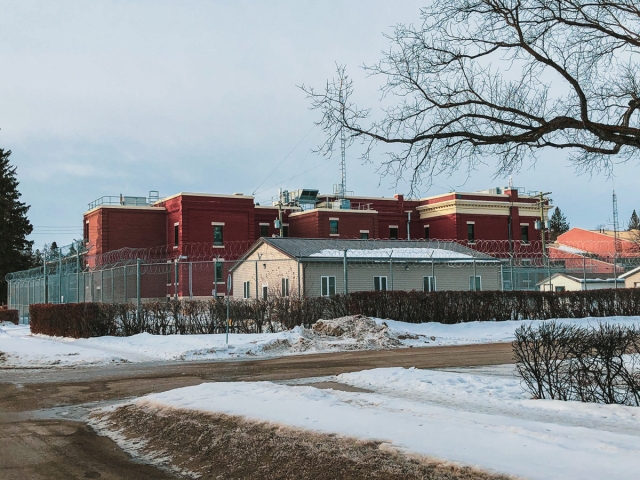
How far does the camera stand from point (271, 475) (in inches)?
248

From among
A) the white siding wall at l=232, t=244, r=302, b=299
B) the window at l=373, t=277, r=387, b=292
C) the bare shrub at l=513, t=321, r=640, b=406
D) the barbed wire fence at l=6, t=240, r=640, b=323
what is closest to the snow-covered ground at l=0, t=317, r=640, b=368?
the barbed wire fence at l=6, t=240, r=640, b=323

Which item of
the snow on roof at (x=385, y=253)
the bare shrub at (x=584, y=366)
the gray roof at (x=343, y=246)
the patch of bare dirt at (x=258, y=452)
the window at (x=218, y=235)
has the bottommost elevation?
the patch of bare dirt at (x=258, y=452)

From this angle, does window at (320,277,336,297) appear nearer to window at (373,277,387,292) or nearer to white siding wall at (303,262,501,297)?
white siding wall at (303,262,501,297)

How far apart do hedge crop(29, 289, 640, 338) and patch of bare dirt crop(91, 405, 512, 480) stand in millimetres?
14658

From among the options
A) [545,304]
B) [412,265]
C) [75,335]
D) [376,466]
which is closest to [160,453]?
[376,466]

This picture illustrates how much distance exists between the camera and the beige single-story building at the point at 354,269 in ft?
122

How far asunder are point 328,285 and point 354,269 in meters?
2.23

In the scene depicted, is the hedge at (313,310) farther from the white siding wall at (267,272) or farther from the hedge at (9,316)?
the white siding wall at (267,272)

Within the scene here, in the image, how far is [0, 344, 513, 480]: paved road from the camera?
23.1 ft

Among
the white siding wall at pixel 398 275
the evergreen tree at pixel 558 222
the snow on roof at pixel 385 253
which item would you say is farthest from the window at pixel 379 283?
the evergreen tree at pixel 558 222

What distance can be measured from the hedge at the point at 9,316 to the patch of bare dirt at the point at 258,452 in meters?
32.0

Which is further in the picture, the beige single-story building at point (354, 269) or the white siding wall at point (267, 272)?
the white siding wall at point (267, 272)

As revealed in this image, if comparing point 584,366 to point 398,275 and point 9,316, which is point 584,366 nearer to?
point 398,275

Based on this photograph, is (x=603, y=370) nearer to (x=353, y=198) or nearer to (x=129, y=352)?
(x=129, y=352)
